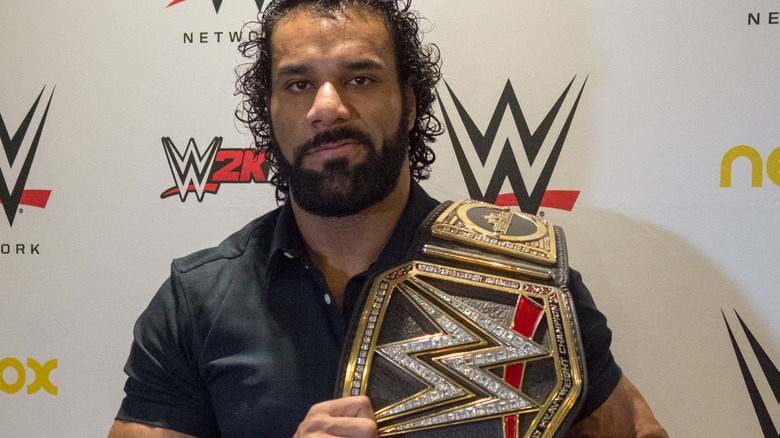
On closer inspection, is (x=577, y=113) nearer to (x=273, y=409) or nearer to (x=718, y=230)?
(x=718, y=230)

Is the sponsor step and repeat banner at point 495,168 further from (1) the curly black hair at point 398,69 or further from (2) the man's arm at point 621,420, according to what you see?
(2) the man's arm at point 621,420

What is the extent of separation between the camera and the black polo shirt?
977 mm

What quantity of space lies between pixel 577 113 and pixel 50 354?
126 centimetres

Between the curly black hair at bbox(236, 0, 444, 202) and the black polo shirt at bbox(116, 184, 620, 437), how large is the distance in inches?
7.5

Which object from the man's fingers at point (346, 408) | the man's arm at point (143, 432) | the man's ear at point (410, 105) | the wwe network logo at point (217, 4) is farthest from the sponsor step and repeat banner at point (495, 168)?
the man's fingers at point (346, 408)

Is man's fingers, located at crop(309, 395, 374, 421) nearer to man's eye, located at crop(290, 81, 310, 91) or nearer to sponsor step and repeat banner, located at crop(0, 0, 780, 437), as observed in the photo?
man's eye, located at crop(290, 81, 310, 91)

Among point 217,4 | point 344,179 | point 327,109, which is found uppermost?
point 217,4

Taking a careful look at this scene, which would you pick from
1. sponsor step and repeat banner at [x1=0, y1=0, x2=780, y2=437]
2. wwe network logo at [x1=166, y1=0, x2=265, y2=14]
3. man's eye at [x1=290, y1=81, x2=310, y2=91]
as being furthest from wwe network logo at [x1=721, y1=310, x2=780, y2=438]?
wwe network logo at [x1=166, y1=0, x2=265, y2=14]

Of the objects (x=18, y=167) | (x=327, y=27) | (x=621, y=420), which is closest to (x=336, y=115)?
(x=327, y=27)

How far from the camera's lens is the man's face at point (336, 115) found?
1051mm

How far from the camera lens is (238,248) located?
1.12 meters

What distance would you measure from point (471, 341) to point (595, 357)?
22cm

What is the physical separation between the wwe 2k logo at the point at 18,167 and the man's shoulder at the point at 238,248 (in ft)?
2.04

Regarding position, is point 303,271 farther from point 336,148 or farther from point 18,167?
point 18,167
